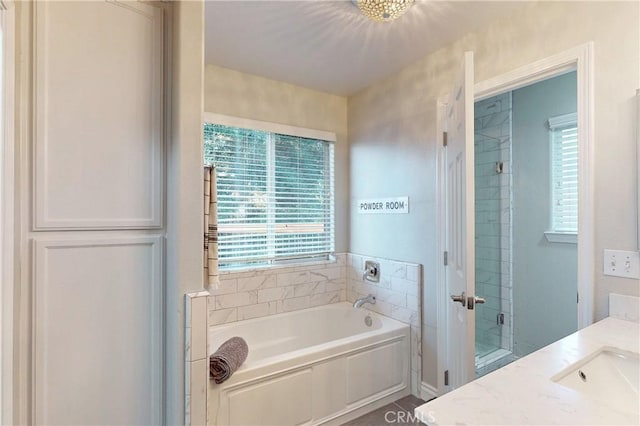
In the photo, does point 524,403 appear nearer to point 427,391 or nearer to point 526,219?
point 427,391

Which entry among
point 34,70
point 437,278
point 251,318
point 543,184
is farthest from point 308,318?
point 34,70

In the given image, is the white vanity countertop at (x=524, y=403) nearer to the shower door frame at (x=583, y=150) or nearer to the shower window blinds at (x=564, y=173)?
the shower door frame at (x=583, y=150)

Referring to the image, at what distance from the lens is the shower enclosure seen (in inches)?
123

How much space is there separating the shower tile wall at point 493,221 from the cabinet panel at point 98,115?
2.96 m

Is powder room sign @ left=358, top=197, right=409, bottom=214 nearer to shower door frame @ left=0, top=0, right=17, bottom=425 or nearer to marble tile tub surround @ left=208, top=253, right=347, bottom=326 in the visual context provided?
marble tile tub surround @ left=208, top=253, right=347, bottom=326

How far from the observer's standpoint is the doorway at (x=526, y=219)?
2736mm

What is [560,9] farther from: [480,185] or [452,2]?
[480,185]

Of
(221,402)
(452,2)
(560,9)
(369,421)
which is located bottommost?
(369,421)

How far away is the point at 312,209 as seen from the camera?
3230 mm

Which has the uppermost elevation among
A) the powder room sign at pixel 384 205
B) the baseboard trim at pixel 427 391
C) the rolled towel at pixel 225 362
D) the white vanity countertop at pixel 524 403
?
the powder room sign at pixel 384 205

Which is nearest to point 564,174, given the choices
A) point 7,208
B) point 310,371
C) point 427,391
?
point 427,391

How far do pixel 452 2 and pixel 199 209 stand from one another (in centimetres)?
174

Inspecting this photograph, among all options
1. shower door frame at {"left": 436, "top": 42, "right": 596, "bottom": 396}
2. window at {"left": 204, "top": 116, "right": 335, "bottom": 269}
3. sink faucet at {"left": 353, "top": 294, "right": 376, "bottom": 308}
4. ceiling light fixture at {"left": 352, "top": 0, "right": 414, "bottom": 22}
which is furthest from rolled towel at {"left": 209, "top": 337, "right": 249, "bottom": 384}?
ceiling light fixture at {"left": 352, "top": 0, "right": 414, "bottom": 22}

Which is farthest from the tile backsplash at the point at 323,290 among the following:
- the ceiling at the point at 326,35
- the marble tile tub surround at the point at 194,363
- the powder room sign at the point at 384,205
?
the ceiling at the point at 326,35
